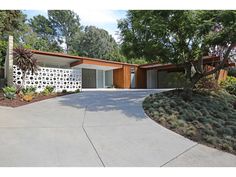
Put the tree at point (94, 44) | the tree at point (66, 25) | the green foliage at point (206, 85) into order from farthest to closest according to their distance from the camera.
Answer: the tree at point (66, 25), the tree at point (94, 44), the green foliage at point (206, 85)

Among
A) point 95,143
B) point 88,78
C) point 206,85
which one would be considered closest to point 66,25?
point 88,78

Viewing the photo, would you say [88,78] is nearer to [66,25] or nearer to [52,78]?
[52,78]

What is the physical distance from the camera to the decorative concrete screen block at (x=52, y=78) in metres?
12.3

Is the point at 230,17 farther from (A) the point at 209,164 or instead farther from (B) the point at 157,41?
(A) the point at 209,164

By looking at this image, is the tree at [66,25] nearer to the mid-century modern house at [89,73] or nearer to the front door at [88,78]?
the front door at [88,78]

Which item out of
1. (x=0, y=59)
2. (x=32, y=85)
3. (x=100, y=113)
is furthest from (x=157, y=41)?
(x=0, y=59)

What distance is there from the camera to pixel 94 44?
34406 mm

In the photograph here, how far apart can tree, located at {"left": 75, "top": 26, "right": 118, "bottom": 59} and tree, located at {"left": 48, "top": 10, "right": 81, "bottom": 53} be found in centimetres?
332

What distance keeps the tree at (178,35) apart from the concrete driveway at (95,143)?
399 centimetres

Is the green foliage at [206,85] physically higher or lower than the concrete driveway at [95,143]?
higher

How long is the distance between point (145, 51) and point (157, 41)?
74 cm

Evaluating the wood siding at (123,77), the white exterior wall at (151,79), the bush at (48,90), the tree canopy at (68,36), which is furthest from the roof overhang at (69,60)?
the tree canopy at (68,36)
